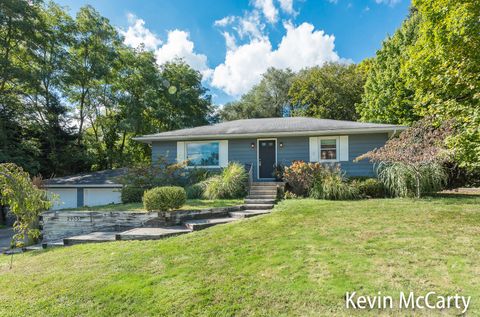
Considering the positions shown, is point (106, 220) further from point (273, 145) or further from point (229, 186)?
point (273, 145)

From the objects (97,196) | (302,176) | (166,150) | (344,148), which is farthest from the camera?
(97,196)

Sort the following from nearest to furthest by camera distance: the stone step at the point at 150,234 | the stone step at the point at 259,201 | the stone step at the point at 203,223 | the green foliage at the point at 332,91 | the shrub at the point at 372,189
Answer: the stone step at the point at 150,234, the stone step at the point at 203,223, the stone step at the point at 259,201, the shrub at the point at 372,189, the green foliage at the point at 332,91

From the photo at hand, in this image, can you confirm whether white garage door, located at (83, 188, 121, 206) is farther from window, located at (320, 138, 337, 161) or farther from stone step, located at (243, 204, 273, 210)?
window, located at (320, 138, 337, 161)

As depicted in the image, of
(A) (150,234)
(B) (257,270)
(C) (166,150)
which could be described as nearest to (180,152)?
(C) (166,150)

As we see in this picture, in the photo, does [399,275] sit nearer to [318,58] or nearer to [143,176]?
[143,176]

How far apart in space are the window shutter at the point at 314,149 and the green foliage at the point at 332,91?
39.0 ft

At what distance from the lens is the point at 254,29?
568 inches

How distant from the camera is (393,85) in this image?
15758mm

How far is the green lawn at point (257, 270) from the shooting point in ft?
9.34

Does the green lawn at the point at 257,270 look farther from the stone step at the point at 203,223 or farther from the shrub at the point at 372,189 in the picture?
the shrub at the point at 372,189

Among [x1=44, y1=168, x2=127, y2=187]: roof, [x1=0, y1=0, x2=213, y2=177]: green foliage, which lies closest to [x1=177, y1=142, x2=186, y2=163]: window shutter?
[x1=44, y1=168, x2=127, y2=187]: roof

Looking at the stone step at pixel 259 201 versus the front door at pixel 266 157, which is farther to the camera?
the front door at pixel 266 157

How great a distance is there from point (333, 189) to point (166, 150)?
795 centimetres

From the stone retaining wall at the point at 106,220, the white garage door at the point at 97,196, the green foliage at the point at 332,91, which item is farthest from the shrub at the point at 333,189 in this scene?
the green foliage at the point at 332,91
